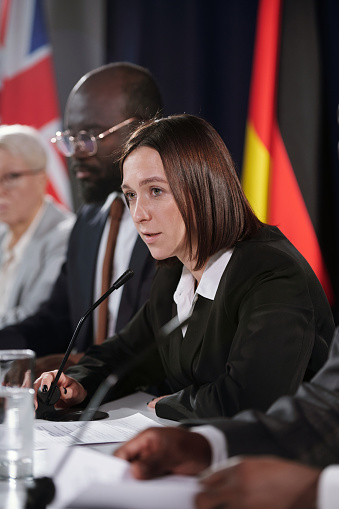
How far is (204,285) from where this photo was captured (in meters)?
1.74

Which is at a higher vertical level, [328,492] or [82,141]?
[82,141]

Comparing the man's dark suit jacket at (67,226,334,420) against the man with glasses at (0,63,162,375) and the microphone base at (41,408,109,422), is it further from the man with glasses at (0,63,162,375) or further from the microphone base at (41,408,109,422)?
the man with glasses at (0,63,162,375)

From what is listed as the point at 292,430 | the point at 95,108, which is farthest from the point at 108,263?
the point at 292,430

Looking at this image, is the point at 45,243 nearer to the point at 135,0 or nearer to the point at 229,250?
the point at 135,0

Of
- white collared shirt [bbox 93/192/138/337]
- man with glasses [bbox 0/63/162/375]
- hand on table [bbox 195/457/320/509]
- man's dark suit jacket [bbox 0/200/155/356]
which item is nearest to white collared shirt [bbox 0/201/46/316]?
man's dark suit jacket [bbox 0/200/155/356]

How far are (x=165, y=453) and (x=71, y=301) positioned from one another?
189 cm

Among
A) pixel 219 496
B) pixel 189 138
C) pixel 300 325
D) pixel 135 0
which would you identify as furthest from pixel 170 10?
pixel 219 496

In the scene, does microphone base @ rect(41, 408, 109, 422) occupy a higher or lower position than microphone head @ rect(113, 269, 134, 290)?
lower

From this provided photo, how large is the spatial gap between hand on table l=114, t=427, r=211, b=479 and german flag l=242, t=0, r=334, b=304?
2.21 m

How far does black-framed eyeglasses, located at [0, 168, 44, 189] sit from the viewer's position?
376 cm

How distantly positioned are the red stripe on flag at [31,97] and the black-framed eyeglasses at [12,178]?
764 mm

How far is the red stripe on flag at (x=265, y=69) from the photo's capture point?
10.7ft

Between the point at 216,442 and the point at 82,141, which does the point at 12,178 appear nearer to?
Answer: the point at 82,141

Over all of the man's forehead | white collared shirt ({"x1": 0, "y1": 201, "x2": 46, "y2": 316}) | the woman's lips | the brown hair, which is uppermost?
the man's forehead
